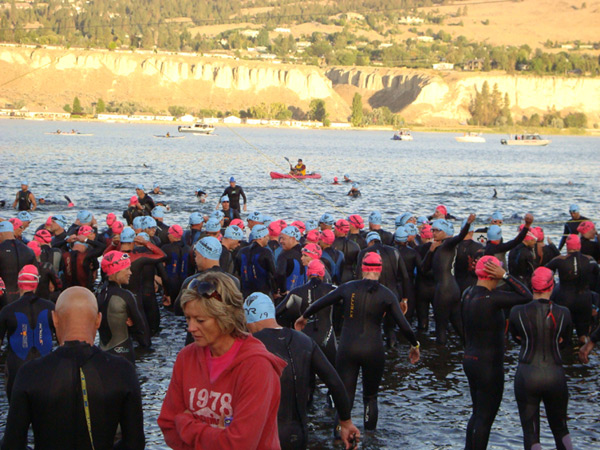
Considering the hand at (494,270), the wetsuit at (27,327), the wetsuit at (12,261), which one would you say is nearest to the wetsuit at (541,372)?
the hand at (494,270)

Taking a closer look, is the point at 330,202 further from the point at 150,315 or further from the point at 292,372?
the point at 292,372

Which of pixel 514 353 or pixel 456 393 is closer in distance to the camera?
pixel 456 393

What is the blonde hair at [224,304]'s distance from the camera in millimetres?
4012

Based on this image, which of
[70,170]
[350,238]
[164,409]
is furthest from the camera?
[70,170]

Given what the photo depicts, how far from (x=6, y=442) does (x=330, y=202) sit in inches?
1598

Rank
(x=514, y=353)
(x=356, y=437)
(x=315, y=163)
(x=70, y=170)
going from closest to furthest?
(x=356, y=437), (x=514, y=353), (x=70, y=170), (x=315, y=163)

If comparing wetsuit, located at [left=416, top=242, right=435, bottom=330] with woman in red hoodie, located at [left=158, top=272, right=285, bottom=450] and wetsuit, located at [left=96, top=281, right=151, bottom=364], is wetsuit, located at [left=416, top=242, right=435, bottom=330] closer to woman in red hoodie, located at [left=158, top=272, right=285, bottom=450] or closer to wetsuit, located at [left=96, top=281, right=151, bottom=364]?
wetsuit, located at [left=96, top=281, right=151, bottom=364]

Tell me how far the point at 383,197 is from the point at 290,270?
38.7 m

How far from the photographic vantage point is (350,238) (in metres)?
14.4

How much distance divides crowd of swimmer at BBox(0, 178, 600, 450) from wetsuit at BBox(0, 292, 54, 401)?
0.04 feet

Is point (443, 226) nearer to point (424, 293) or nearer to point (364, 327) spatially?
point (424, 293)

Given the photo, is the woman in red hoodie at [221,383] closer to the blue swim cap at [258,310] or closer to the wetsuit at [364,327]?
the blue swim cap at [258,310]

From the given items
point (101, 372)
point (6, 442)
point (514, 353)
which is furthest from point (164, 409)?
point (514, 353)

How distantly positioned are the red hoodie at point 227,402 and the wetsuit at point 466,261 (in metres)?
9.58
